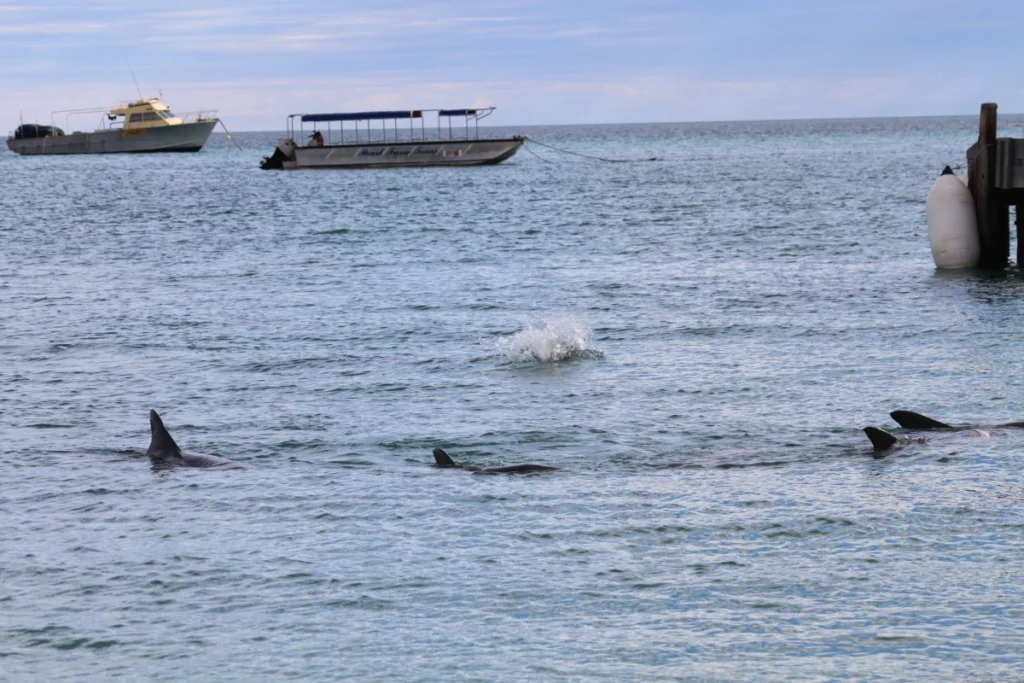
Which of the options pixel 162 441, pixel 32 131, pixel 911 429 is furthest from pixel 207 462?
pixel 32 131

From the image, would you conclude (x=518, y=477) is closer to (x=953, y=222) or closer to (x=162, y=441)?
(x=162, y=441)

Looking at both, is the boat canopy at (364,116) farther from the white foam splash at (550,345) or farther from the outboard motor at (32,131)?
the outboard motor at (32,131)

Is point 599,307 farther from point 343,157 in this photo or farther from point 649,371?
point 343,157

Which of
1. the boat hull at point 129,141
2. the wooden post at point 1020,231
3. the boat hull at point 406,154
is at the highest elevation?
the boat hull at point 129,141

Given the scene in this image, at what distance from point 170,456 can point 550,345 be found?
8.53m

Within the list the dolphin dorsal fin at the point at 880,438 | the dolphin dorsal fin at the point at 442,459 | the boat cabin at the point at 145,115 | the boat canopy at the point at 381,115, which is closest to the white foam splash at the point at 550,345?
the dolphin dorsal fin at the point at 442,459

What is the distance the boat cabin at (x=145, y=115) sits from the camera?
14975 centimetres


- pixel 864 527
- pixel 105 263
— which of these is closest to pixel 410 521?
pixel 864 527

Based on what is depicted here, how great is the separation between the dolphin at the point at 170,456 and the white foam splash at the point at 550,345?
304 inches

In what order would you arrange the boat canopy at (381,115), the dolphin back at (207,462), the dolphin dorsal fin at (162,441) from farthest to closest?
the boat canopy at (381,115) < the dolphin dorsal fin at (162,441) < the dolphin back at (207,462)

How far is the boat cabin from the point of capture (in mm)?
149750

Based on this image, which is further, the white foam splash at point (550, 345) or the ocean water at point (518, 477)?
the white foam splash at point (550, 345)

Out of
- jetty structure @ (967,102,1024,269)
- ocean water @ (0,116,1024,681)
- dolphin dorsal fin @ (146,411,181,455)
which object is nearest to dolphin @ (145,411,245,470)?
dolphin dorsal fin @ (146,411,181,455)

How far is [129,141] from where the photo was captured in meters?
155
